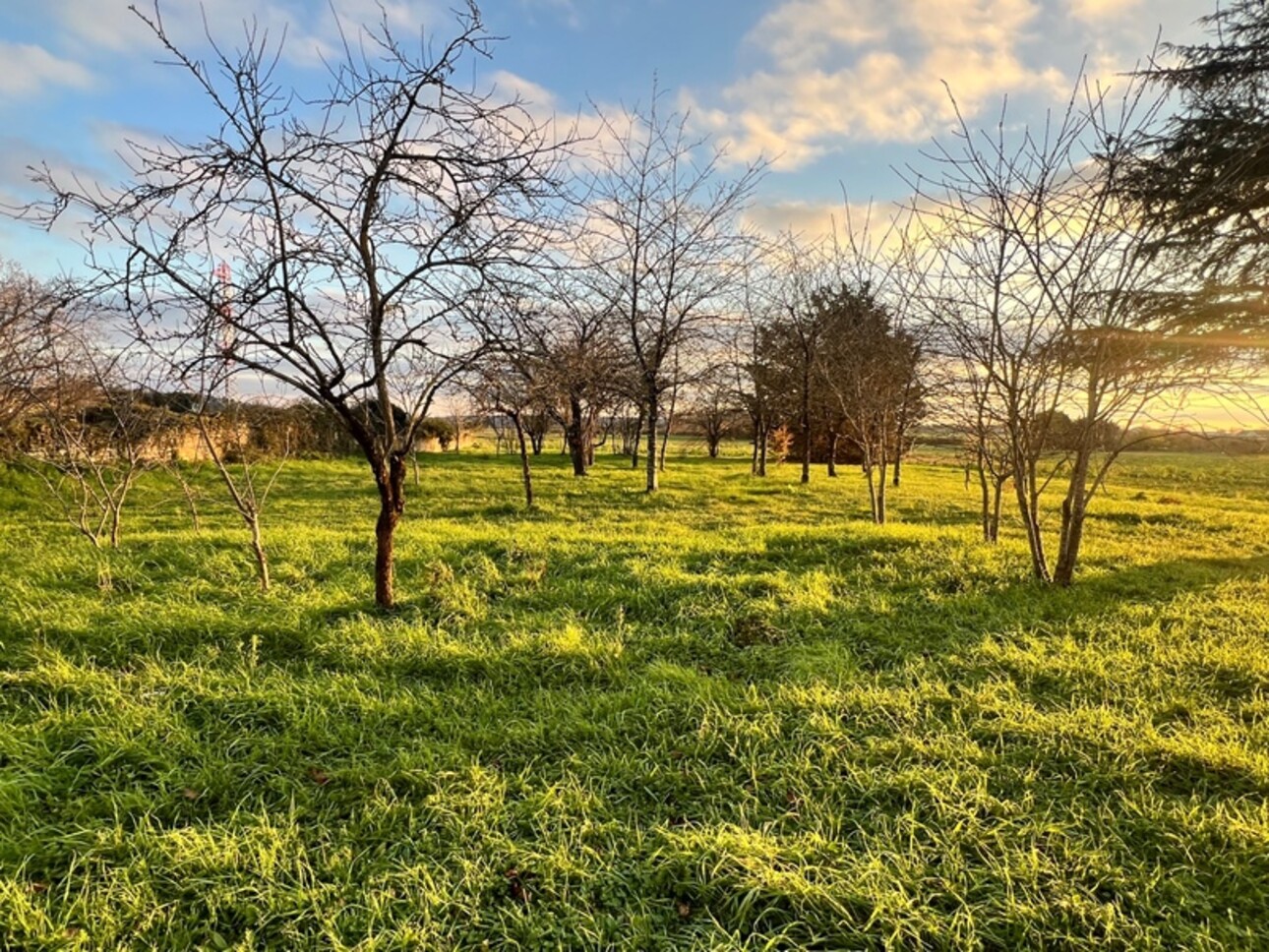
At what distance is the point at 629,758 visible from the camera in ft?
9.52

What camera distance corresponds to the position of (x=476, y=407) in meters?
10.5

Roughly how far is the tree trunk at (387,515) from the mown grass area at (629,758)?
22cm

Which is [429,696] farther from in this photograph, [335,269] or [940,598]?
[940,598]

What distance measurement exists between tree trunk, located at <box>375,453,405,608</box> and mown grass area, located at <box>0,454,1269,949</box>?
22 cm

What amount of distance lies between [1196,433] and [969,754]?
3.73m

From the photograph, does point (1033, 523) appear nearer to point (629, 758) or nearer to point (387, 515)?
point (629, 758)

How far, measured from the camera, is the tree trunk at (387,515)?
179 inches

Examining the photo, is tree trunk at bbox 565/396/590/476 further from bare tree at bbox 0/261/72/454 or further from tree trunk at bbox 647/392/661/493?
bare tree at bbox 0/261/72/454

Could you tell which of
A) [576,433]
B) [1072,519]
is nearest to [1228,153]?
[1072,519]

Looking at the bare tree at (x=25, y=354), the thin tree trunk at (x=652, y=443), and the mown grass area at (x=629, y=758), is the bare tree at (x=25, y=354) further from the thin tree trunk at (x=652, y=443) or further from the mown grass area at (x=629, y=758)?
the thin tree trunk at (x=652, y=443)

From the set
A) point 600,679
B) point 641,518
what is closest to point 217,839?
point 600,679

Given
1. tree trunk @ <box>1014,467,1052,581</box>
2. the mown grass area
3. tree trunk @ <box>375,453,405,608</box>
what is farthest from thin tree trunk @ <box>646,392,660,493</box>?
tree trunk @ <box>375,453,405,608</box>

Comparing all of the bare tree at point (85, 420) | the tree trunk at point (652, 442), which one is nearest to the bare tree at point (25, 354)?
the bare tree at point (85, 420)

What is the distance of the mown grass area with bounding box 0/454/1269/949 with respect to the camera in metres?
2.02
